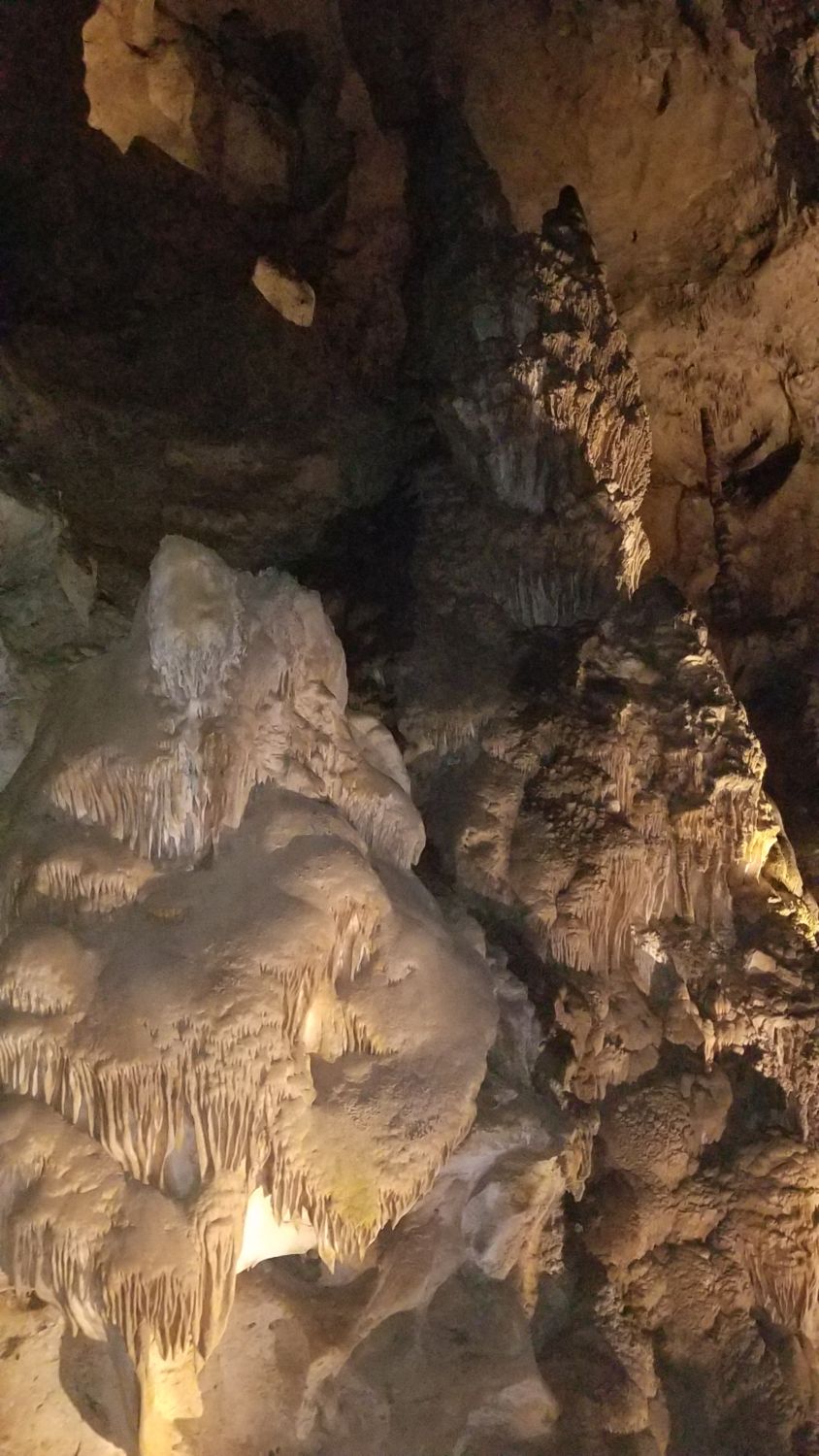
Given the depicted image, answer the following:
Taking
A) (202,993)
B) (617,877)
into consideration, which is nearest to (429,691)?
(617,877)

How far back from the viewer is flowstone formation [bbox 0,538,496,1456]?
3.62m

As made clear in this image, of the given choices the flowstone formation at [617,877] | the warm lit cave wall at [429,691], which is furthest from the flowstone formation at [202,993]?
the flowstone formation at [617,877]

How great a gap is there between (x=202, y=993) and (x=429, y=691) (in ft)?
9.39

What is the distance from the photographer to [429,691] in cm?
623

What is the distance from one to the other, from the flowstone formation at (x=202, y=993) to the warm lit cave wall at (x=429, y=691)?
0.02m

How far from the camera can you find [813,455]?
827cm

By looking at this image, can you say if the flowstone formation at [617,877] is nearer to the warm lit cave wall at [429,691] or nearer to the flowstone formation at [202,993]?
the warm lit cave wall at [429,691]

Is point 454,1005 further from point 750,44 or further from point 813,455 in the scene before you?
point 750,44

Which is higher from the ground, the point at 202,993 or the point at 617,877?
the point at 617,877

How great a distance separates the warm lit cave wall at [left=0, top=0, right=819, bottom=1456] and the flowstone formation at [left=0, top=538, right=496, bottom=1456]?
2cm

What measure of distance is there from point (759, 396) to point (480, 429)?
2.63m

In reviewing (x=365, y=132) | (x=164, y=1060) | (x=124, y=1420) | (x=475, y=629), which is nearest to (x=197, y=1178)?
(x=164, y=1060)

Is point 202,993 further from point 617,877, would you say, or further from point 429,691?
point 429,691

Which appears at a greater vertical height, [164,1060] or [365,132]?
[365,132]
